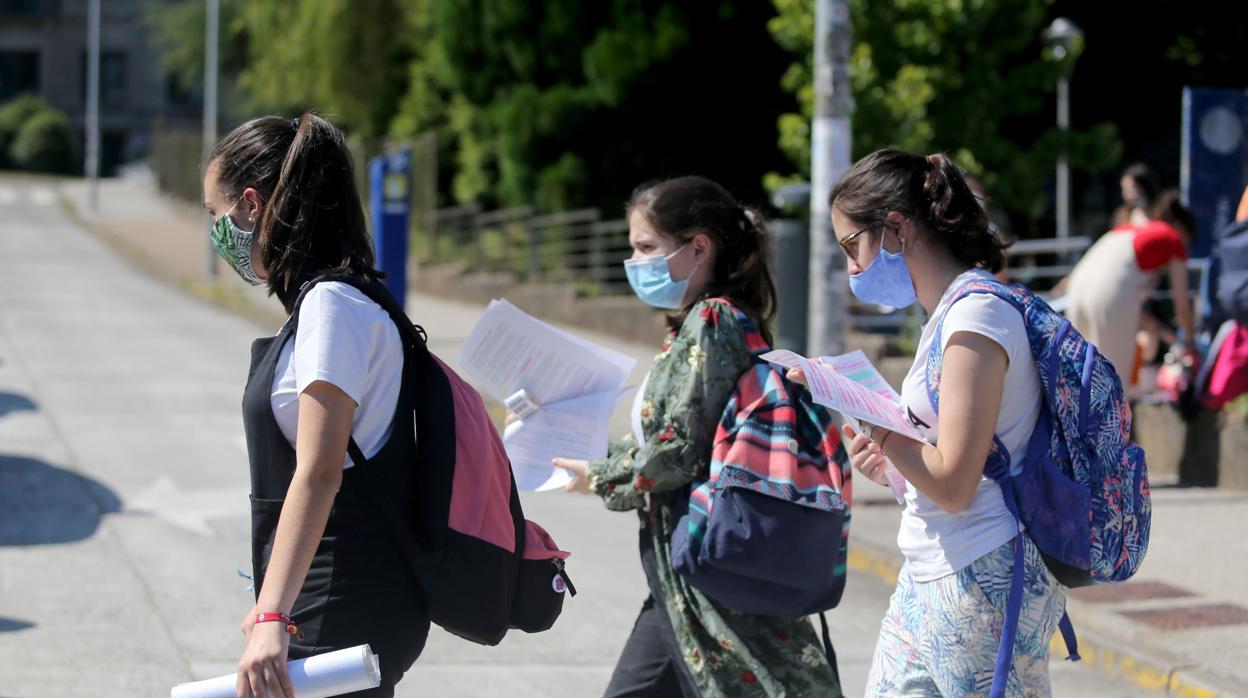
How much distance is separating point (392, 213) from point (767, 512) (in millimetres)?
13602

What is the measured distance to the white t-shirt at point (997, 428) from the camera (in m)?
2.88

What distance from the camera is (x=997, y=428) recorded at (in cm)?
296

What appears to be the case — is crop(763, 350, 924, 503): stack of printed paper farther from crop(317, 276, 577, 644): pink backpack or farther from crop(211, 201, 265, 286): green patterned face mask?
crop(211, 201, 265, 286): green patterned face mask

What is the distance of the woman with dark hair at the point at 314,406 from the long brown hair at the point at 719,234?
4.13 ft

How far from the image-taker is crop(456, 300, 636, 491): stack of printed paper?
12.8 ft

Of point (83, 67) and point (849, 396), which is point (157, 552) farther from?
point (83, 67)

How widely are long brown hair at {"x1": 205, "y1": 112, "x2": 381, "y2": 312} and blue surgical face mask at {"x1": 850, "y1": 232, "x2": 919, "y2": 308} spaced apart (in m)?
1.02

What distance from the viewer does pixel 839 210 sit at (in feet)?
10.4

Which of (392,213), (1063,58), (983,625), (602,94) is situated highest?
(1063,58)

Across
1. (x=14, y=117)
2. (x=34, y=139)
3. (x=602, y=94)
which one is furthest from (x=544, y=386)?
(x=14, y=117)

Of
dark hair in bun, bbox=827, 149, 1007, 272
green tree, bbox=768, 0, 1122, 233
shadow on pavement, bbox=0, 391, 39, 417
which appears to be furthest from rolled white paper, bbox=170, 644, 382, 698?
green tree, bbox=768, 0, 1122, 233

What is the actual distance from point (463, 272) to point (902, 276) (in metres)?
21.0

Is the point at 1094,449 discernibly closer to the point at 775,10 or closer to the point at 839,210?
the point at 839,210

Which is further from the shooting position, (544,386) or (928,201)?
(544,386)
